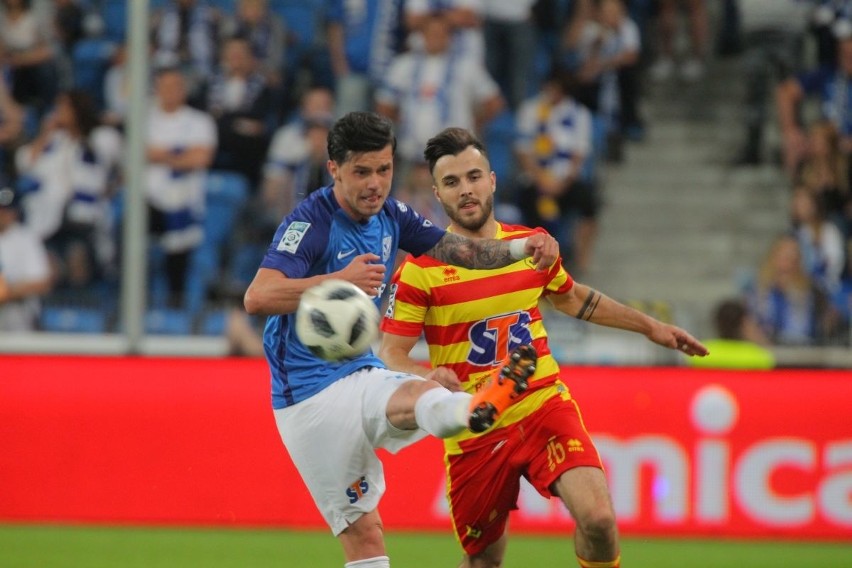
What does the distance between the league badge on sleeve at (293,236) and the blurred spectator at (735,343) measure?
450cm

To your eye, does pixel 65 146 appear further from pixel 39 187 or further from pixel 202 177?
pixel 202 177

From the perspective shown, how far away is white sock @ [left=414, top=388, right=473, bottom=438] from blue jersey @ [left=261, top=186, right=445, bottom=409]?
51 cm

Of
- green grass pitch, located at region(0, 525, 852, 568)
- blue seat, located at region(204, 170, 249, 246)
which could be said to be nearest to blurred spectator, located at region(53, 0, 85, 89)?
blue seat, located at region(204, 170, 249, 246)

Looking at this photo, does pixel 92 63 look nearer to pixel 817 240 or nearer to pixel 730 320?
pixel 730 320

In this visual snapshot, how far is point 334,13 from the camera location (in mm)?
12539

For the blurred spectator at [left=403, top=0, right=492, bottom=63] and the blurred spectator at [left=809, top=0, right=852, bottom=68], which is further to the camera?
the blurred spectator at [left=809, top=0, right=852, bottom=68]

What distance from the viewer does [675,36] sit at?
44.7ft

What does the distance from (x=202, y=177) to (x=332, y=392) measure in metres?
6.47

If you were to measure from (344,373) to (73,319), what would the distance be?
216 inches

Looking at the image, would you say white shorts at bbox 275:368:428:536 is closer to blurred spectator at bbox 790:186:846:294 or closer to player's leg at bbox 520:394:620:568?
player's leg at bbox 520:394:620:568

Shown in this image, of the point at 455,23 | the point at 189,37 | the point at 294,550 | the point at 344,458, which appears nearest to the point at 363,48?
the point at 455,23

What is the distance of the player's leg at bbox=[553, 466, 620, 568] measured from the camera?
555 cm

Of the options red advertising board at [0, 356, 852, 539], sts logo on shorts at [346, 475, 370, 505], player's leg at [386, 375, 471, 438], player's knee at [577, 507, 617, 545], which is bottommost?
red advertising board at [0, 356, 852, 539]

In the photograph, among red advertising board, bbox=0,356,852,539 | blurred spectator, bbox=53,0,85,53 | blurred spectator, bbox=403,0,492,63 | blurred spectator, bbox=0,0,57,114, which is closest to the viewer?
red advertising board, bbox=0,356,852,539
